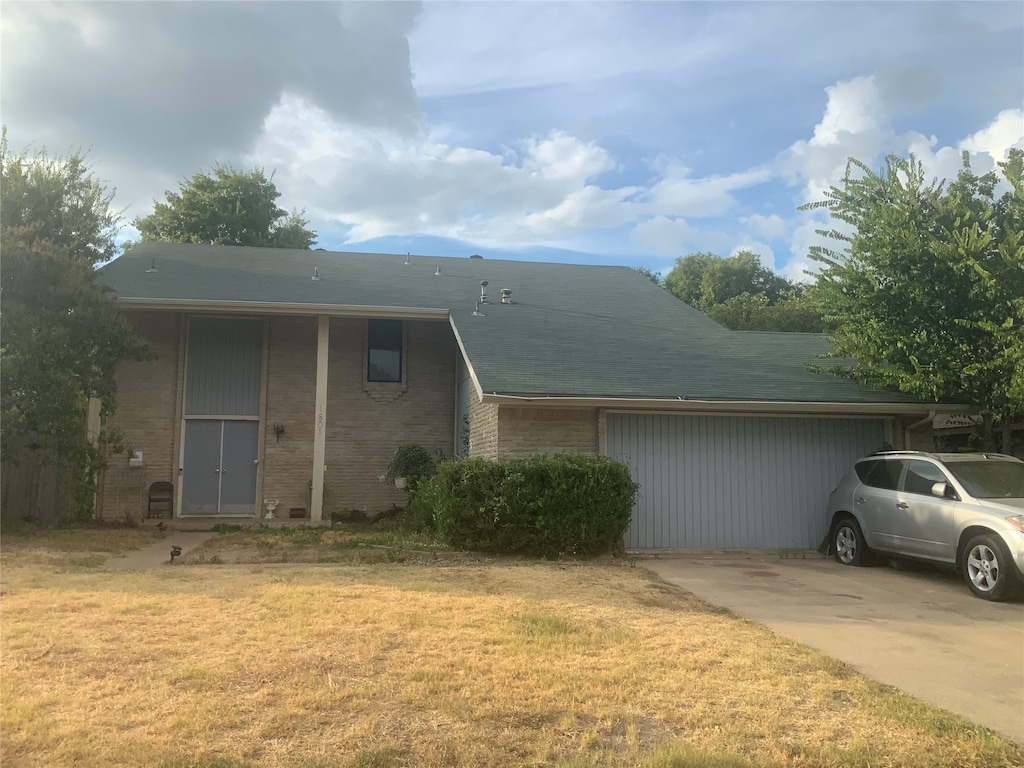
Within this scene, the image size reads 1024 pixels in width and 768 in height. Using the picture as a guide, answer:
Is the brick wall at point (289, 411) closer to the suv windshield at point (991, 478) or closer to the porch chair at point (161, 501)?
the porch chair at point (161, 501)

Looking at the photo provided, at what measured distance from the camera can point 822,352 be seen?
47.2 feet

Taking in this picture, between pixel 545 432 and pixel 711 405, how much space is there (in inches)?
99.2

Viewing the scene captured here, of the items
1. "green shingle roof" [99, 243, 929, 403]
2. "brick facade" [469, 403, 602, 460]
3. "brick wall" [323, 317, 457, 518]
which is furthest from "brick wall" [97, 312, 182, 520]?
"brick facade" [469, 403, 602, 460]

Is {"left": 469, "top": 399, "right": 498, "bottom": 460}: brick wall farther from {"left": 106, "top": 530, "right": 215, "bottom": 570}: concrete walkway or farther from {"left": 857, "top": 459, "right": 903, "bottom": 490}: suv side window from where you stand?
{"left": 857, "top": 459, "right": 903, "bottom": 490}: suv side window

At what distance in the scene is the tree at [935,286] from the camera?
10.3m

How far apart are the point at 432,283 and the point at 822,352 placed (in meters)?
8.16

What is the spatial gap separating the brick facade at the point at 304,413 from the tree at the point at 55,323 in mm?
1573

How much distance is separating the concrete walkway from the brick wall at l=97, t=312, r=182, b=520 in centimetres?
178

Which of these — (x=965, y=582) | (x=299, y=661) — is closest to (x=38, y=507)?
(x=299, y=661)

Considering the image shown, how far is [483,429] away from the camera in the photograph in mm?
12484

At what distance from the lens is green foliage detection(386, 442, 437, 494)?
48.6 ft

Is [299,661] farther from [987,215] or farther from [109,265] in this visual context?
[109,265]

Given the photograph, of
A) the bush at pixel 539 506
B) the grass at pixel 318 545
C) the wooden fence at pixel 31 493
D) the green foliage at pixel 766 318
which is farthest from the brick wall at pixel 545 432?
the green foliage at pixel 766 318

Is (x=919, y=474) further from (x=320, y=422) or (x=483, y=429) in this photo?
(x=320, y=422)
